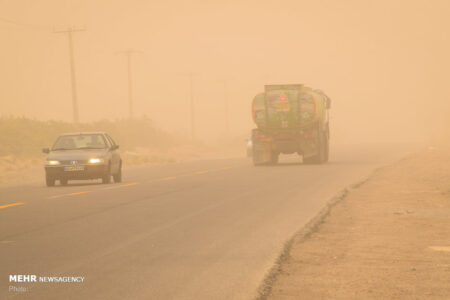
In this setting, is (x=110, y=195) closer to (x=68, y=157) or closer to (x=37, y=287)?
(x=68, y=157)

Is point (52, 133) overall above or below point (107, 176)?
above

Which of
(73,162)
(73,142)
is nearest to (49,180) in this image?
(73,162)

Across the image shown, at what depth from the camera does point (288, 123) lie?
34250mm

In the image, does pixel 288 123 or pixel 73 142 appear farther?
pixel 288 123

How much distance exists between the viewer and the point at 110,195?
18.8 metres

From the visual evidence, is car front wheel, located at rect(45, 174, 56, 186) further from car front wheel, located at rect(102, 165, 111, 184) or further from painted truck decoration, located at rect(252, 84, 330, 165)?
painted truck decoration, located at rect(252, 84, 330, 165)

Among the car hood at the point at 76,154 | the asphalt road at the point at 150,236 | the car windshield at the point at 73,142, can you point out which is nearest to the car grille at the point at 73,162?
the car hood at the point at 76,154

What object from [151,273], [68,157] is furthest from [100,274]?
[68,157]

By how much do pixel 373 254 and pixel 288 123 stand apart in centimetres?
2448

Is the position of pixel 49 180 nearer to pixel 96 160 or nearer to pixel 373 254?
pixel 96 160

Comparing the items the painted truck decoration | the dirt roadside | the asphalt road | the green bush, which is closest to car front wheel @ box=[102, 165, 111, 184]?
the asphalt road

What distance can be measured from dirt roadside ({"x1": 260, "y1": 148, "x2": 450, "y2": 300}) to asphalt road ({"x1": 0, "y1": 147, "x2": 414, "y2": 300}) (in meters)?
0.40

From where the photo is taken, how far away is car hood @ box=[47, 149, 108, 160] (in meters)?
22.4

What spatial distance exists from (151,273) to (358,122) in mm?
193181
